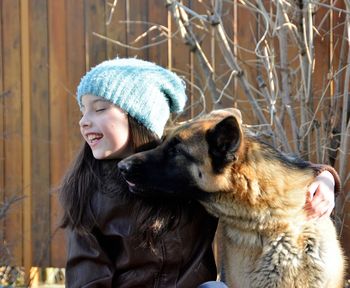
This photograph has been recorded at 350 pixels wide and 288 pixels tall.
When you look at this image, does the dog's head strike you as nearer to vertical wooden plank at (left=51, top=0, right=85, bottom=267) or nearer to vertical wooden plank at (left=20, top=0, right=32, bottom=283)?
vertical wooden plank at (left=51, top=0, right=85, bottom=267)

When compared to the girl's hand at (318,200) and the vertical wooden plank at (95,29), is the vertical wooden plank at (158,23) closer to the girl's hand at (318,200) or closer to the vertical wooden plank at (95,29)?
the vertical wooden plank at (95,29)

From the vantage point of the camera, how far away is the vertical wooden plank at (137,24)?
20.0 ft

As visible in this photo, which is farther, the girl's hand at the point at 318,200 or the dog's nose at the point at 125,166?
the girl's hand at the point at 318,200

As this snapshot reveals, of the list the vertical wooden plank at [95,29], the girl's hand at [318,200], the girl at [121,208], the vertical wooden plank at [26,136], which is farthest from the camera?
the vertical wooden plank at [26,136]

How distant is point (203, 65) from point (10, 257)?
105 inches

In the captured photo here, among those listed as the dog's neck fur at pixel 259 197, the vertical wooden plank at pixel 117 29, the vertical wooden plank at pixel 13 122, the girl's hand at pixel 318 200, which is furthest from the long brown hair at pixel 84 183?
the vertical wooden plank at pixel 13 122

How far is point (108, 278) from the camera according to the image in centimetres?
313

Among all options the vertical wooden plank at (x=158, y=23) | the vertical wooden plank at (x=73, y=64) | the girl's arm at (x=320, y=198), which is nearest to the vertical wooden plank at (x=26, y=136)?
the vertical wooden plank at (x=73, y=64)

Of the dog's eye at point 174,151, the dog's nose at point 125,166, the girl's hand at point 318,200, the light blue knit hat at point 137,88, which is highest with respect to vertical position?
the light blue knit hat at point 137,88

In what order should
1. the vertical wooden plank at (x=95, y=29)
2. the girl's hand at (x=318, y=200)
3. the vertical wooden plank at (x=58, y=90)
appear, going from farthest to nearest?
the vertical wooden plank at (x=58, y=90) → the vertical wooden plank at (x=95, y=29) → the girl's hand at (x=318, y=200)

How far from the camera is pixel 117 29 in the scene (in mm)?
6133

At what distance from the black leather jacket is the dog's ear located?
13.3 inches

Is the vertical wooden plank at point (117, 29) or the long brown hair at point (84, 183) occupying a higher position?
the vertical wooden plank at point (117, 29)

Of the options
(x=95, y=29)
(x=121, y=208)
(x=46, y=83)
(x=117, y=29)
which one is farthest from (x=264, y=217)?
(x=46, y=83)
